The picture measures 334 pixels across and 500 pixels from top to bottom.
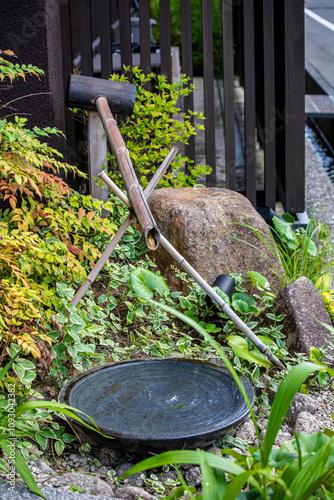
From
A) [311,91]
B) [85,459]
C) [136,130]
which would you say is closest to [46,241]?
[85,459]

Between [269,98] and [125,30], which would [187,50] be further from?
[269,98]

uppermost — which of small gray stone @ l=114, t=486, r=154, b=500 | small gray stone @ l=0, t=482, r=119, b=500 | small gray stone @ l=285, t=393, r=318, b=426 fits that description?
small gray stone @ l=0, t=482, r=119, b=500

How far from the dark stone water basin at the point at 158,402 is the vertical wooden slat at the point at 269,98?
8.22 feet

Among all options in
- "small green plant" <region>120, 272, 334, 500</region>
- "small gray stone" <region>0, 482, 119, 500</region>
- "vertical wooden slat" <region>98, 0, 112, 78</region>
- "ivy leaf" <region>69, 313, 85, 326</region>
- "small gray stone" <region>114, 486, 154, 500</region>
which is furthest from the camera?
"vertical wooden slat" <region>98, 0, 112, 78</region>

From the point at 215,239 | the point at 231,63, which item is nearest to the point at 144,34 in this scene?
the point at 231,63

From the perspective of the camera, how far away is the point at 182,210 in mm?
3695

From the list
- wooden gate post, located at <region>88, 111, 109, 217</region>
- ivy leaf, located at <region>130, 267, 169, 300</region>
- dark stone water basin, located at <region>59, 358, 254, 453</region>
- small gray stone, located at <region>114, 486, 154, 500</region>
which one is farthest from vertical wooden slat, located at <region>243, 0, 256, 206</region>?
small gray stone, located at <region>114, 486, 154, 500</region>

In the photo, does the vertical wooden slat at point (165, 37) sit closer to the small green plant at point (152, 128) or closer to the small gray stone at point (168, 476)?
the small green plant at point (152, 128)

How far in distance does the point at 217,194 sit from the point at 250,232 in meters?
0.48

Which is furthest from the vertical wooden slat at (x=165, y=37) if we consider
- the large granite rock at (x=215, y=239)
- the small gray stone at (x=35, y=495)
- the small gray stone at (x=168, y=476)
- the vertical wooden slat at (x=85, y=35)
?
the small gray stone at (x=35, y=495)

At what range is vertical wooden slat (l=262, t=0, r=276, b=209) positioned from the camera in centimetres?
466

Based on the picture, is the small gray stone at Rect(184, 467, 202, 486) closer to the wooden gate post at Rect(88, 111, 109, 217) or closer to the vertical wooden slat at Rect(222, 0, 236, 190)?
the wooden gate post at Rect(88, 111, 109, 217)

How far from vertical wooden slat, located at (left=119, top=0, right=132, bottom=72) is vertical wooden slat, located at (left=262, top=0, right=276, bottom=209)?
1.15 m

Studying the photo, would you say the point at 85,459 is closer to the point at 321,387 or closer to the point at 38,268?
the point at 38,268
